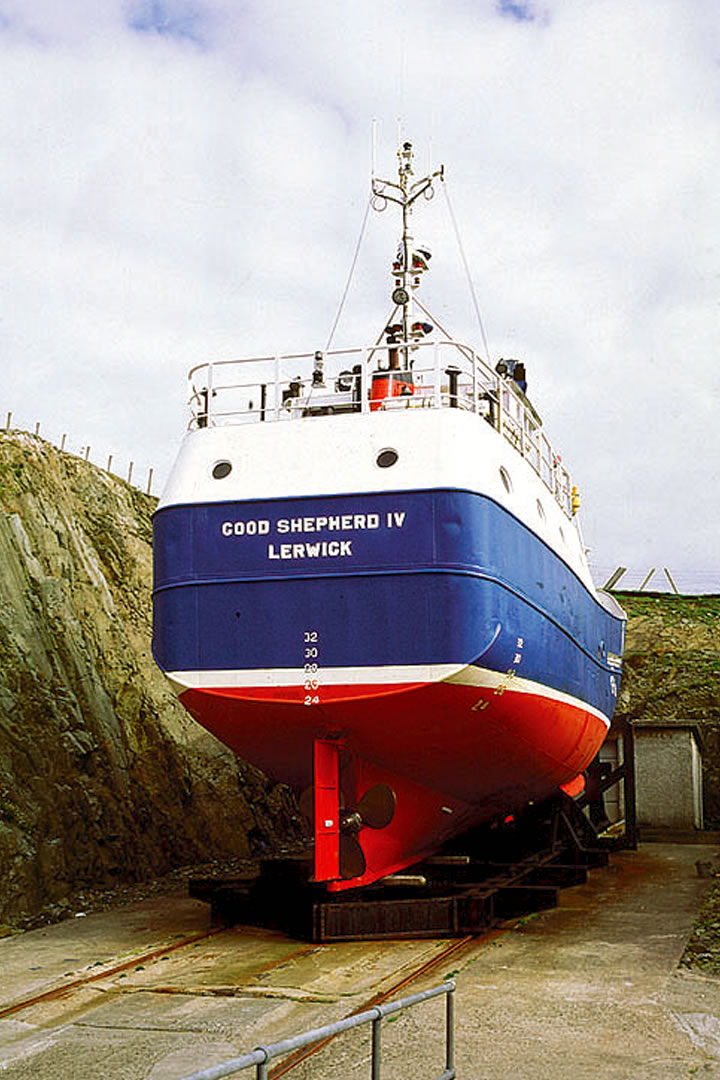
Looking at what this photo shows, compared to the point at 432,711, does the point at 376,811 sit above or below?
below

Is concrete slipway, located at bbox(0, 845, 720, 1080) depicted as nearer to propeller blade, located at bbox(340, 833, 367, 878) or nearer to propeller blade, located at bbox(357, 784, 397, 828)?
propeller blade, located at bbox(340, 833, 367, 878)

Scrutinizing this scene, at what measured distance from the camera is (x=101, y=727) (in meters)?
15.3

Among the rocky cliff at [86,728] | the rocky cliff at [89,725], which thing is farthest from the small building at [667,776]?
the rocky cliff at [86,728]

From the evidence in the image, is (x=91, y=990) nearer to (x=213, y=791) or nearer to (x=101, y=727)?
(x=101, y=727)

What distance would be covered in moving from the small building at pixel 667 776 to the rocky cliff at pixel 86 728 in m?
6.90

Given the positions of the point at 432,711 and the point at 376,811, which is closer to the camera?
the point at 432,711

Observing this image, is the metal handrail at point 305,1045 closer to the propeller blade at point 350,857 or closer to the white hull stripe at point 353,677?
the white hull stripe at point 353,677

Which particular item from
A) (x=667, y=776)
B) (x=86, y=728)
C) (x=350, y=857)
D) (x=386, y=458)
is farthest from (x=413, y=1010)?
(x=667, y=776)

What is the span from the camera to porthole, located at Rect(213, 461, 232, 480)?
1069 cm

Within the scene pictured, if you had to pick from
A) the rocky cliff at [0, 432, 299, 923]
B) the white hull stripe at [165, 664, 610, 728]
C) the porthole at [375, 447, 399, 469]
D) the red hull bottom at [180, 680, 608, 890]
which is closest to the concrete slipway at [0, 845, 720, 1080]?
the red hull bottom at [180, 680, 608, 890]

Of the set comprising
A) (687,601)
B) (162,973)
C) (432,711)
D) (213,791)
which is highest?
(687,601)

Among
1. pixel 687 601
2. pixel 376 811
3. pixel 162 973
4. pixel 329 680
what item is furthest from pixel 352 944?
pixel 687 601

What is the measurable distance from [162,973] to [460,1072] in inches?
151

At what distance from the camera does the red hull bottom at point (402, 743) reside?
990 cm
